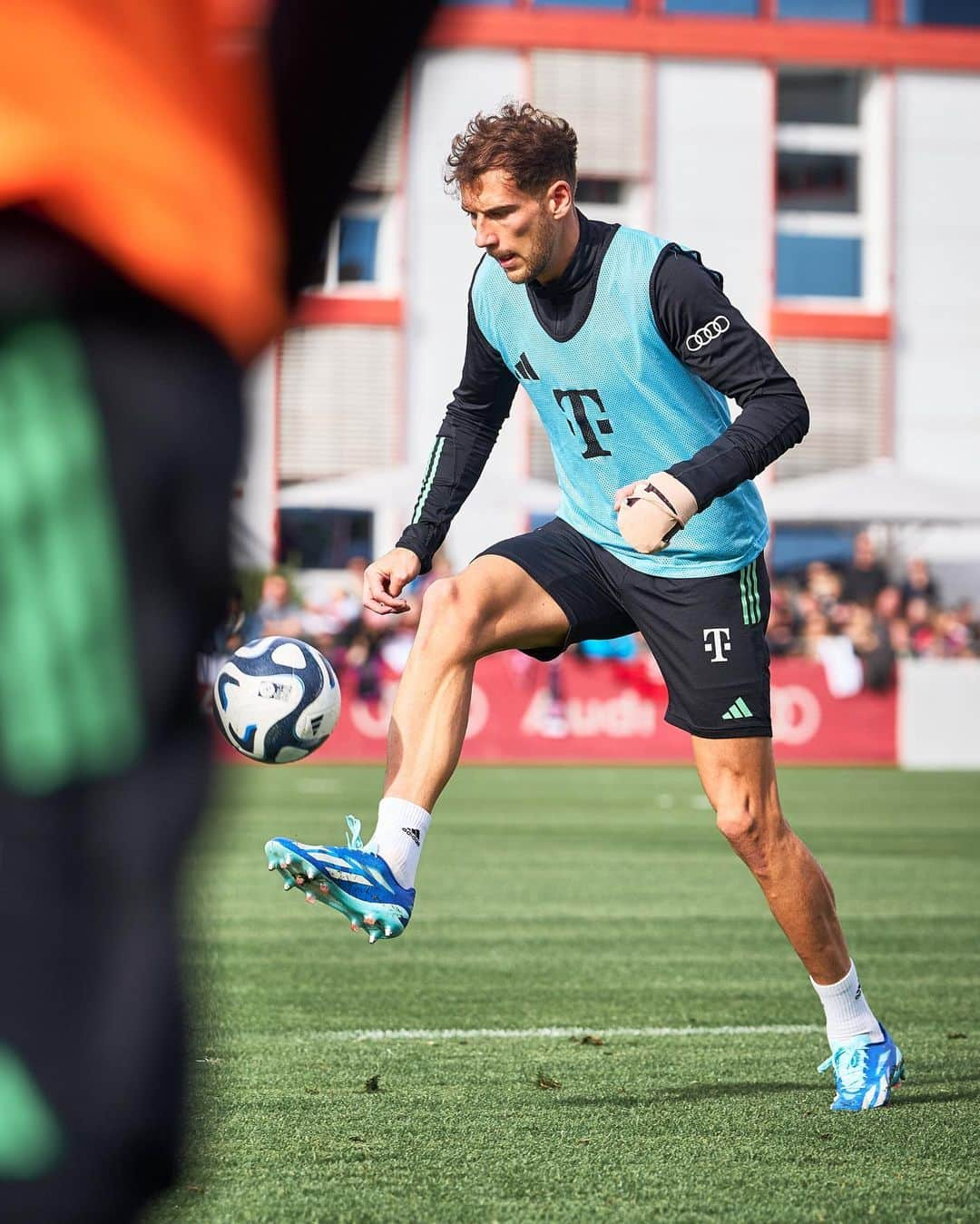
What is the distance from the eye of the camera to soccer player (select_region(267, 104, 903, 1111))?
4.47 m

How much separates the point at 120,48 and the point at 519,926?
24.1ft

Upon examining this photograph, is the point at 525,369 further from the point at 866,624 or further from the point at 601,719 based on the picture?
the point at 866,624

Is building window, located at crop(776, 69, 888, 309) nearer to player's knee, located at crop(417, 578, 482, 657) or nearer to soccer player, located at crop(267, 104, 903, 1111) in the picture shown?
soccer player, located at crop(267, 104, 903, 1111)

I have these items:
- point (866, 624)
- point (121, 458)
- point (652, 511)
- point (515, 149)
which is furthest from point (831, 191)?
point (121, 458)

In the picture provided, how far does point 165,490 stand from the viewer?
1.41 meters

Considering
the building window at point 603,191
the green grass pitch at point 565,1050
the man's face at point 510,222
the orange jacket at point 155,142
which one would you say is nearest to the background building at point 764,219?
the building window at point 603,191

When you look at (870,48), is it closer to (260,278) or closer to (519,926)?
(519,926)

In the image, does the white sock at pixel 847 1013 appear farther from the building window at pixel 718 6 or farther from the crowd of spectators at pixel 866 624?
the building window at pixel 718 6

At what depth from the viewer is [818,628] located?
21.5 meters

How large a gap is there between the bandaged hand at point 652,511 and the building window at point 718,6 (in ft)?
93.1

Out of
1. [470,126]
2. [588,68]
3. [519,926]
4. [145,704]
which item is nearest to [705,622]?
[470,126]

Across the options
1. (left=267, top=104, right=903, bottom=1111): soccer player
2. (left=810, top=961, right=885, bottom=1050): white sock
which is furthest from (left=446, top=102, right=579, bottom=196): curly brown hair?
(left=810, top=961, right=885, bottom=1050): white sock

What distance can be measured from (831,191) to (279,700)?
28.5 meters

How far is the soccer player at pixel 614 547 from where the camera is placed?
4469mm
